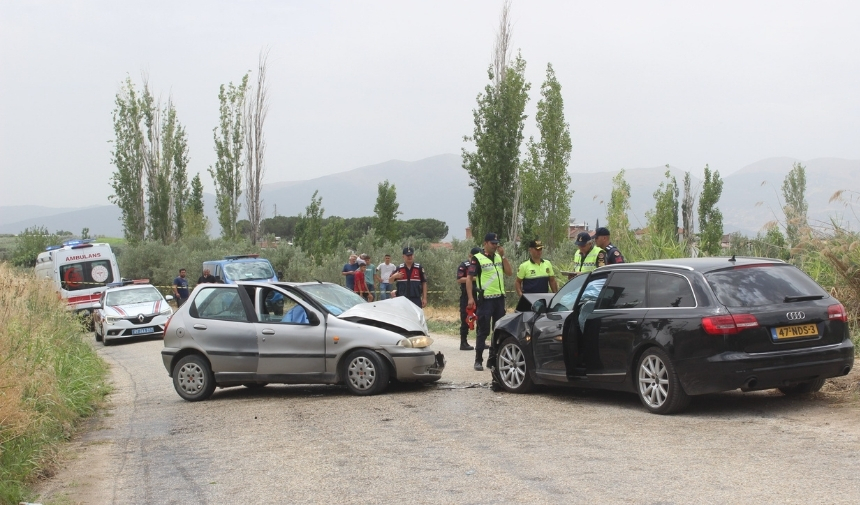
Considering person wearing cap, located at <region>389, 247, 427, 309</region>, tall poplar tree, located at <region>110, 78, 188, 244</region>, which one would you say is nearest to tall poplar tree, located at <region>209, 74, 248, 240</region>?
tall poplar tree, located at <region>110, 78, 188, 244</region>

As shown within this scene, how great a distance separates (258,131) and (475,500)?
1775 inches

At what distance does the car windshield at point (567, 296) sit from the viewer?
1079 centimetres

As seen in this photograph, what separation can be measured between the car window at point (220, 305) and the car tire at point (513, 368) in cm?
334

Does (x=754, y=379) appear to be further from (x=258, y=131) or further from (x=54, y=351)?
(x=258, y=131)

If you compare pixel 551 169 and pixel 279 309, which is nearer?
pixel 279 309

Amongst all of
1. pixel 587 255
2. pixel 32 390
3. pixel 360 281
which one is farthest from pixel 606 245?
pixel 360 281

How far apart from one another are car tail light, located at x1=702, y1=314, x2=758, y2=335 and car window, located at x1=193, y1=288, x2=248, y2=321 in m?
6.06

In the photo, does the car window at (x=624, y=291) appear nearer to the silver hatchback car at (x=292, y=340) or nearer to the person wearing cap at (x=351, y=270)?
the silver hatchback car at (x=292, y=340)

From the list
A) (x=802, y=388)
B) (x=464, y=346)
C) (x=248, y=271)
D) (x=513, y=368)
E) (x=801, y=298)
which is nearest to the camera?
(x=801, y=298)

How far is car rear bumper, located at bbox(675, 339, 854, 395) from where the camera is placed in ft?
28.0

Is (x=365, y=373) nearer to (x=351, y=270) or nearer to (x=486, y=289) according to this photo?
(x=486, y=289)

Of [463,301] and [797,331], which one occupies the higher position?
[463,301]

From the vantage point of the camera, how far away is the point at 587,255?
13.3 m

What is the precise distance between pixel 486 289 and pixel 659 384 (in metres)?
4.62
